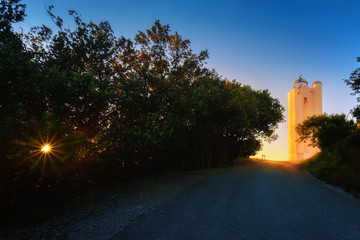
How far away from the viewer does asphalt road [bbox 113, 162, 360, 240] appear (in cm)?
614

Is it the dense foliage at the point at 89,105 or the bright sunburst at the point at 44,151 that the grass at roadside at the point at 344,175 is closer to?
the dense foliage at the point at 89,105

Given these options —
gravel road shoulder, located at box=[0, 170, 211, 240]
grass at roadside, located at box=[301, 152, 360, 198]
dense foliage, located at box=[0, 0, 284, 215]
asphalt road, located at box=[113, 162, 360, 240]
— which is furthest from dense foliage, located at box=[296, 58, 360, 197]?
gravel road shoulder, located at box=[0, 170, 211, 240]

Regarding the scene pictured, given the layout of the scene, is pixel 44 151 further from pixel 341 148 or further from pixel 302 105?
pixel 302 105

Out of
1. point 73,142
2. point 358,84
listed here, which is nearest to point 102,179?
point 73,142

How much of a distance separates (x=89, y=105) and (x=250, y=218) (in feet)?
33.0

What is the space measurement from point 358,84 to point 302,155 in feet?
110

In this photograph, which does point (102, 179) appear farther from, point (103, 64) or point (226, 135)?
point (226, 135)

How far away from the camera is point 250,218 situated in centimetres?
751

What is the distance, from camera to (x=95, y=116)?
11.7 m

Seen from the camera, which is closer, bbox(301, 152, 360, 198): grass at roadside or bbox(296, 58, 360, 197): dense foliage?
bbox(301, 152, 360, 198): grass at roadside

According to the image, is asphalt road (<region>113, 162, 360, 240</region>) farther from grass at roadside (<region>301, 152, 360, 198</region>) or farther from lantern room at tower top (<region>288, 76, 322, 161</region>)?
lantern room at tower top (<region>288, 76, 322, 161</region>)

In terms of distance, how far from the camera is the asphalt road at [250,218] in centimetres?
614

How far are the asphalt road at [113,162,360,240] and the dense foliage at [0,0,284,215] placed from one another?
412 cm

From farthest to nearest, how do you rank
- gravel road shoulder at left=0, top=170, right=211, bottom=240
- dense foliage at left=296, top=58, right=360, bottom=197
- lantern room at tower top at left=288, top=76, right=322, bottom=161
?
1. lantern room at tower top at left=288, top=76, right=322, bottom=161
2. dense foliage at left=296, top=58, right=360, bottom=197
3. gravel road shoulder at left=0, top=170, right=211, bottom=240
